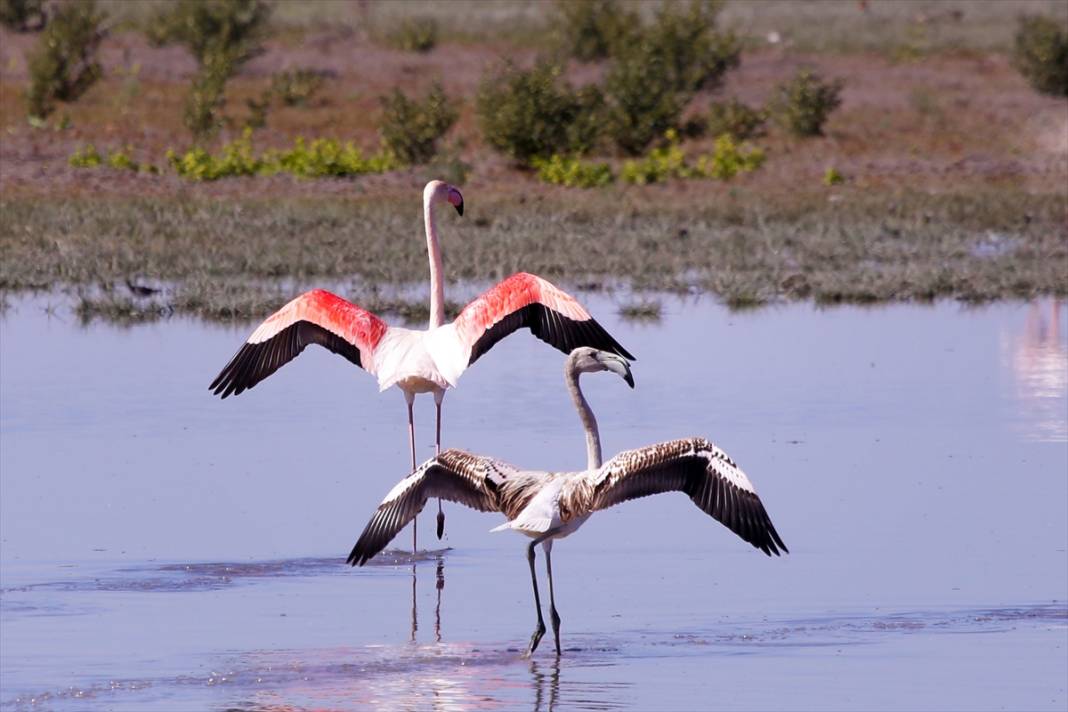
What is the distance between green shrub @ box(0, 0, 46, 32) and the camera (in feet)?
155

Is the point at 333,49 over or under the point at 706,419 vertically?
over

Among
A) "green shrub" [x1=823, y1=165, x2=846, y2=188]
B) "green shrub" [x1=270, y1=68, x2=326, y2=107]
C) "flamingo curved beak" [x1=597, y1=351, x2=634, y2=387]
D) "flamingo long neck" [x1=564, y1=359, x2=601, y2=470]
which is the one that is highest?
"green shrub" [x1=270, y1=68, x2=326, y2=107]

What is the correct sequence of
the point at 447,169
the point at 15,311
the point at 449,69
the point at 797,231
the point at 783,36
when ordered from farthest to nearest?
the point at 783,36 → the point at 449,69 → the point at 447,169 → the point at 797,231 → the point at 15,311

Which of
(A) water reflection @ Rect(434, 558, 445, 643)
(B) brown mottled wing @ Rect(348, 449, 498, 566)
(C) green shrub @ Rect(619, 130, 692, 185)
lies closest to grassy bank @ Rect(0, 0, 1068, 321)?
(C) green shrub @ Rect(619, 130, 692, 185)

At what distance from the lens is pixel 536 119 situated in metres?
27.8

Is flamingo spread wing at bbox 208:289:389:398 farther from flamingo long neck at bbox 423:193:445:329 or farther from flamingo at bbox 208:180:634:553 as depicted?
flamingo long neck at bbox 423:193:445:329

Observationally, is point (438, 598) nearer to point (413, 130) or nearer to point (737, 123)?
point (413, 130)

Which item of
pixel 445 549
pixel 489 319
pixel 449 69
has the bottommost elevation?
pixel 445 549

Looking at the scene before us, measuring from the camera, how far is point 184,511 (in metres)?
9.41

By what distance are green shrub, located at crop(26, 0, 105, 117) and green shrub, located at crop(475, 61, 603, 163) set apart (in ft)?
32.2

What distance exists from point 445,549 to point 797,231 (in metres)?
13.4

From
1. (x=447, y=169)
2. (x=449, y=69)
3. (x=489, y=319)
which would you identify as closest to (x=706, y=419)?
(x=489, y=319)

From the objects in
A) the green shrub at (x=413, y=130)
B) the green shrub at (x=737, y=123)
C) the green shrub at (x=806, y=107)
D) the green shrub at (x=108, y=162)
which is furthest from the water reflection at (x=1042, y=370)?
the green shrub at (x=806, y=107)

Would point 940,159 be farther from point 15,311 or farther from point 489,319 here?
point 489,319
